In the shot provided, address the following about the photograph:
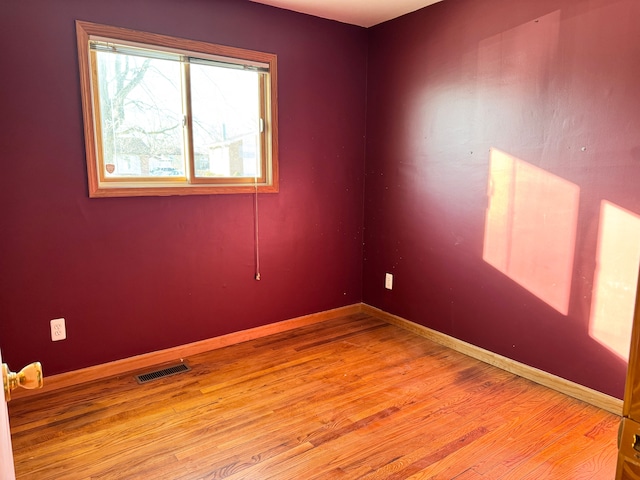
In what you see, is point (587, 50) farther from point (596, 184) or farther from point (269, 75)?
point (269, 75)

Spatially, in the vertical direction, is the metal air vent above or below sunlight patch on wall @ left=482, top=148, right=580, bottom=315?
below

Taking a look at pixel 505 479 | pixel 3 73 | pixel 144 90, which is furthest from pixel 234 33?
pixel 505 479

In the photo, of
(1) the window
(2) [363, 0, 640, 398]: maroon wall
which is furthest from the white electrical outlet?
(2) [363, 0, 640, 398]: maroon wall

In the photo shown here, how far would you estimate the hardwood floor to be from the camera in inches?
73.8

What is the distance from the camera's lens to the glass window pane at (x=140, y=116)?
2.58m

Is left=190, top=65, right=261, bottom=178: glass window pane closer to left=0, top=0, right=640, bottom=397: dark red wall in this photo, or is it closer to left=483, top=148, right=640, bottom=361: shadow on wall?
left=0, top=0, right=640, bottom=397: dark red wall

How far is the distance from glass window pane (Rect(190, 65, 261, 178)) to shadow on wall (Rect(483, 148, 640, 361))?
1.62 metres

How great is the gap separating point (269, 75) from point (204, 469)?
7.99 ft

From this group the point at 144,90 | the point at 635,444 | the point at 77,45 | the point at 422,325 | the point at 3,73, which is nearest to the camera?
the point at 635,444

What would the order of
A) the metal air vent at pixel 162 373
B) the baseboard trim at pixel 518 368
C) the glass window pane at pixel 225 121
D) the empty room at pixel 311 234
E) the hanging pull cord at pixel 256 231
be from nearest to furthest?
the empty room at pixel 311 234 → the baseboard trim at pixel 518 368 → the metal air vent at pixel 162 373 → the glass window pane at pixel 225 121 → the hanging pull cord at pixel 256 231

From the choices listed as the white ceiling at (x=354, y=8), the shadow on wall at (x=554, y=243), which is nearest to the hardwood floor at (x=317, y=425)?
the shadow on wall at (x=554, y=243)

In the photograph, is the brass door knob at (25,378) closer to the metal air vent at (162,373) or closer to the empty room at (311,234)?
the empty room at (311,234)

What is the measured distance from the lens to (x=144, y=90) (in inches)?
106

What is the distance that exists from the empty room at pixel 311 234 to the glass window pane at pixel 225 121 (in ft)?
0.05
